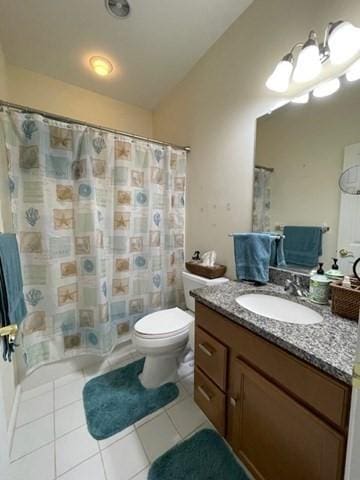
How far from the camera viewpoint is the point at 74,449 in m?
1.10

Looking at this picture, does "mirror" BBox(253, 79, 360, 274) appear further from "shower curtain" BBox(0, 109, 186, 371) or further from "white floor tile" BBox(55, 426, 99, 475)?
"white floor tile" BBox(55, 426, 99, 475)

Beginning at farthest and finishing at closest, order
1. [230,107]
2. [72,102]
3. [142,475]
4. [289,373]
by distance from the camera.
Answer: [72,102] → [230,107] → [142,475] → [289,373]

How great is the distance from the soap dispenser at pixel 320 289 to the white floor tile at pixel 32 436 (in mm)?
1632

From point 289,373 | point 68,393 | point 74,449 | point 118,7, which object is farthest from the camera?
point 68,393

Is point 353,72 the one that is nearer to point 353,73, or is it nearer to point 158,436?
point 353,73

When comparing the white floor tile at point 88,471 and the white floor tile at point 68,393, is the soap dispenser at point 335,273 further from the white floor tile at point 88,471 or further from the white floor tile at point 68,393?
the white floor tile at point 68,393

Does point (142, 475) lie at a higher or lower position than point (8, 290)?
lower

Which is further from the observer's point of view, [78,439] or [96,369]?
[96,369]

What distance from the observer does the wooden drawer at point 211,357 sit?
39.9 inches

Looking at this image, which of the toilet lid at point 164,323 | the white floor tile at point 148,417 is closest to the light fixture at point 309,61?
the toilet lid at point 164,323

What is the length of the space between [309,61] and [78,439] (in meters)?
2.36

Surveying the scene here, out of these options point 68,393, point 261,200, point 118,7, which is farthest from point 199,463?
point 118,7

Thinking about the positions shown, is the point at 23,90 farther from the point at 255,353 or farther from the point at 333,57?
the point at 255,353

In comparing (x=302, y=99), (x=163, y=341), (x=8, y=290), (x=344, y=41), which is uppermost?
(x=344, y=41)
